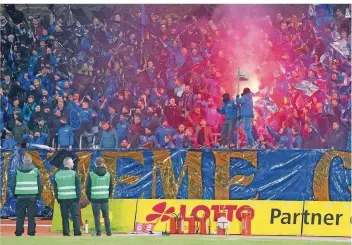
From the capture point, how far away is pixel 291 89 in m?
33.2

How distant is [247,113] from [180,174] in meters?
3.77

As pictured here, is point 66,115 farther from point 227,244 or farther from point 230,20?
point 227,244

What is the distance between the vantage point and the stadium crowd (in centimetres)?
3019

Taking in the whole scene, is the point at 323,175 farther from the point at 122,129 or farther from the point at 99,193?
the point at 122,129

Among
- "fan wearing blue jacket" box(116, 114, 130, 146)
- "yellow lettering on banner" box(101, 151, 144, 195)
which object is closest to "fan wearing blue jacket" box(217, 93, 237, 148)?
"fan wearing blue jacket" box(116, 114, 130, 146)

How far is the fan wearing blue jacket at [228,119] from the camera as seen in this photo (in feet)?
93.4

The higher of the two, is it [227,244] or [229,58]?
[229,58]

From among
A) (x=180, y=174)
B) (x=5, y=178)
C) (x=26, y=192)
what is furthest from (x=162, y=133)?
(x=26, y=192)

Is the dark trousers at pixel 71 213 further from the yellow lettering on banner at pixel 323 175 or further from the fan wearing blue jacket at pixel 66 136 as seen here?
the fan wearing blue jacket at pixel 66 136

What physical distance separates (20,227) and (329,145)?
1080 cm

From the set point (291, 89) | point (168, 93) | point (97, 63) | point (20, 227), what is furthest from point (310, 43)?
→ point (20, 227)

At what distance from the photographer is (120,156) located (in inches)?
1021

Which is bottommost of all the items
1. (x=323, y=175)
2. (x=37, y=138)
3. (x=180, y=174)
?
(x=180, y=174)

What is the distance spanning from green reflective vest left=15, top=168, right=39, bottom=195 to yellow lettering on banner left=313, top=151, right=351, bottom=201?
24.1ft
